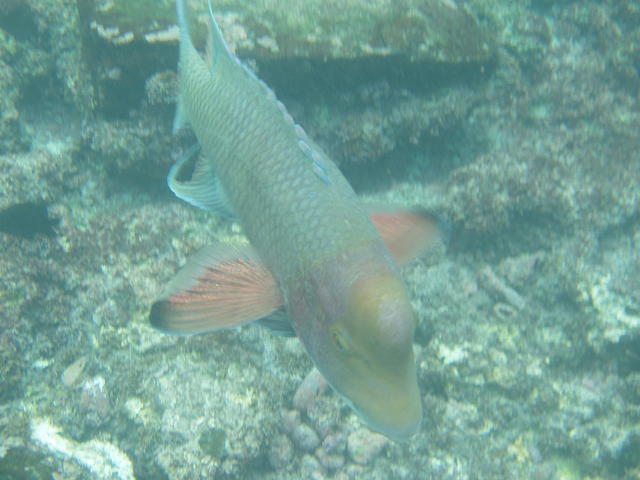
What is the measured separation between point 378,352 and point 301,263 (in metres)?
0.56

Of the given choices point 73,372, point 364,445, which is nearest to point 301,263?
point 364,445

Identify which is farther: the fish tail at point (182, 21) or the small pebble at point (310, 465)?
the small pebble at point (310, 465)

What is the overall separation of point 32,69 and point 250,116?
15.0ft

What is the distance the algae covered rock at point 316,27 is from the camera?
4426mm

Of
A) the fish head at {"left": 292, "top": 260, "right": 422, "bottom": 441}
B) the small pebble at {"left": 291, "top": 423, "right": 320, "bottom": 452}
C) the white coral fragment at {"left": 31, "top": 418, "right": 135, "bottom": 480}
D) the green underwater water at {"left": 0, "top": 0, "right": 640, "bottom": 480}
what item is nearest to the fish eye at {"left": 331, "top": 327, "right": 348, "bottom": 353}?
the fish head at {"left": 292, "top": 260, "right": 422, "bottom": 441}

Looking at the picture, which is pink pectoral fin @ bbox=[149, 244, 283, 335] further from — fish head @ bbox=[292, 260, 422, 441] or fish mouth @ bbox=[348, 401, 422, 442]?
fish mouth @ bbox=[348, 401, 422, 442]

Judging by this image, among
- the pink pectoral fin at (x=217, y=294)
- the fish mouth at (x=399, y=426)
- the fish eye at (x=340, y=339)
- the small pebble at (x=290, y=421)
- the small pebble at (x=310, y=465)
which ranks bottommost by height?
the small pebble at (x=310, y=465)

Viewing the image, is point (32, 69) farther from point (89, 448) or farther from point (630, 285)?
point (630, 285)

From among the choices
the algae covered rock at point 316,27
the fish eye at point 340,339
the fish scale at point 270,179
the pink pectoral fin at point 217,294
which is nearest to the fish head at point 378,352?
the fish eye at point 340,339

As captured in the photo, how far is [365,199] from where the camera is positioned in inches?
166

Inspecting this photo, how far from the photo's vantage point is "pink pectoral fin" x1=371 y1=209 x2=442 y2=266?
248cm

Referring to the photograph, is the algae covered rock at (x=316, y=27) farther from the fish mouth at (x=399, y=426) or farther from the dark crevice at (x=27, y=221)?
the fish mouth at (x=399, y=426)

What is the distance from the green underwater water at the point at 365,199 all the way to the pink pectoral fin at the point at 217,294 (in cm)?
190

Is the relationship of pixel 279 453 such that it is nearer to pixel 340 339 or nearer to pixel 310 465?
pixel 310 465
